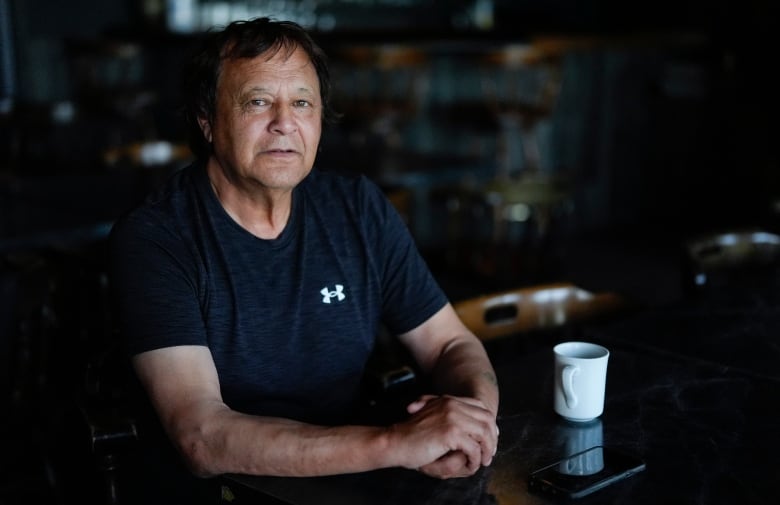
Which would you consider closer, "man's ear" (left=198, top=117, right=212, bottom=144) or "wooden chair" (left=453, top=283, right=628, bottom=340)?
"man's ear" (left=198, top=117, right=212, bottom=144)

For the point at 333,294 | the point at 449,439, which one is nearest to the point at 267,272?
the point at 333,294

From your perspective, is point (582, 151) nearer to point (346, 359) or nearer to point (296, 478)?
point (346, 359)

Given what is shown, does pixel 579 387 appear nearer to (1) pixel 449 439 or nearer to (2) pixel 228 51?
(1) pixel 449 439

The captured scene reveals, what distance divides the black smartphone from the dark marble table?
0.04 feet

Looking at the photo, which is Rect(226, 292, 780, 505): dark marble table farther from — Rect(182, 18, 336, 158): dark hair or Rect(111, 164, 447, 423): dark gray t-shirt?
Rect(182, 18, 336, 158): dark hair

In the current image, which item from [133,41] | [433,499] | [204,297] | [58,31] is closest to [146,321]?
[204,297]

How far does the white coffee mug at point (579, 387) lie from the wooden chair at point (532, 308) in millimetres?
637

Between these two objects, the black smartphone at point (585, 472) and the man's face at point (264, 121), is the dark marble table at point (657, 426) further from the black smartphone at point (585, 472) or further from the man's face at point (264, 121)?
the man's face at point (264, 121)

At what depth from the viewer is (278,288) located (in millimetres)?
1795

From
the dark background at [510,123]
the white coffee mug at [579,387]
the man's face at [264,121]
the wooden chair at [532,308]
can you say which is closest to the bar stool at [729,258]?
the wooden chair at [532,308]

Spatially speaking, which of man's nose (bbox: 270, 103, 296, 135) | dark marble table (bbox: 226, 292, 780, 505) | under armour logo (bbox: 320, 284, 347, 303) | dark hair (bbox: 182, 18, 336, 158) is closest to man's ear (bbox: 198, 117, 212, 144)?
dark hair (bbox: 182, 18, 336, 158)

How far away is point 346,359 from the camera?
1.87 metres

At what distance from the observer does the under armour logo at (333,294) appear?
184cm

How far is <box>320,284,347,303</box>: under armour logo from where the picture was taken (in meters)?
1.84
